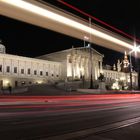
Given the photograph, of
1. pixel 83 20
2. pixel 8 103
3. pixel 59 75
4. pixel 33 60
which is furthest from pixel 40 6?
pixel 59 75

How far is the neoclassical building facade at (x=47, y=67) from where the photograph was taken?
76.4 meters

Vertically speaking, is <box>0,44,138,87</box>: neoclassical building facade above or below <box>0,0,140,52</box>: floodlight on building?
above

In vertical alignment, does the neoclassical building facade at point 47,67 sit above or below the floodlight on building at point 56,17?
above

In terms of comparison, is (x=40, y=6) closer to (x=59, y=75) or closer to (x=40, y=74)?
(x=40, y=74)

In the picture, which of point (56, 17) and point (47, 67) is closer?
point (56, 17)

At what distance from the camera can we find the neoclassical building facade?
251 ft

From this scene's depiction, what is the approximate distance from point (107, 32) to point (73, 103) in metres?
11.0

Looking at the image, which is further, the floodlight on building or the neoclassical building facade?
the neoclassical building facade

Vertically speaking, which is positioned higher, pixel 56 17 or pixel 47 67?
pixel 47 67

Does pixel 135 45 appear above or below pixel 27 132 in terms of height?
above

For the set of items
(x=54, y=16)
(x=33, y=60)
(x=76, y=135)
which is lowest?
(x=76, y=135)

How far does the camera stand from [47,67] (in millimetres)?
89875

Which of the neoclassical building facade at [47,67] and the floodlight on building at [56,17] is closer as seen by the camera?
the floodlight on building at [56,17]

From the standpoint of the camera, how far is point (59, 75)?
3755 inches
